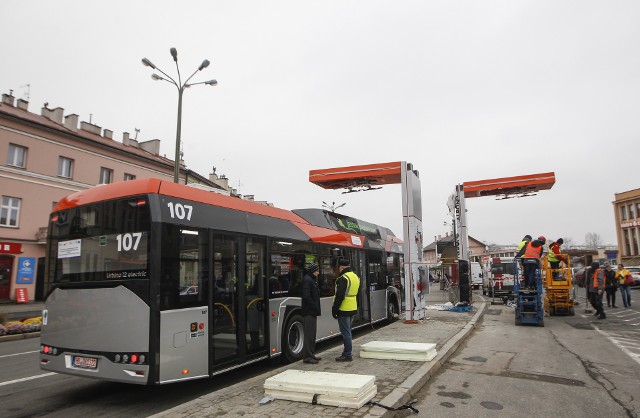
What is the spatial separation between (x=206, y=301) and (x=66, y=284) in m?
2.06

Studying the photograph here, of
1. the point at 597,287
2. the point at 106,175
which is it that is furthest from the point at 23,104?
the point at 597,287

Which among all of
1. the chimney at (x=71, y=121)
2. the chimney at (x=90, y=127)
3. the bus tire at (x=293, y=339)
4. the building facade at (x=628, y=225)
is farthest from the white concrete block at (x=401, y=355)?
the building facade at (x=628, y=225)

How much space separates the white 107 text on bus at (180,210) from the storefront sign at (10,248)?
23.4 meters

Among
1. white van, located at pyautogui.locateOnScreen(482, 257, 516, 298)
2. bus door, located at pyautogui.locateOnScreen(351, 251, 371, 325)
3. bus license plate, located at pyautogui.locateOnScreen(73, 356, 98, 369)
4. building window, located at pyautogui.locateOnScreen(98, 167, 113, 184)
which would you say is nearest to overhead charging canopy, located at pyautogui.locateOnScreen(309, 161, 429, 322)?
bus door, located at pyautogui.locateOnScreen(351, 251, 371, 325)

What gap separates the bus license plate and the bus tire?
11.1 feet

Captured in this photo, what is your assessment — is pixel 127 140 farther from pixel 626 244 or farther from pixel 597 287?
pixel 626 244

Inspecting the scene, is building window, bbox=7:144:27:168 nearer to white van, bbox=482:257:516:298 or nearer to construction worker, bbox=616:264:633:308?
white van, bbox=482:257:516:298

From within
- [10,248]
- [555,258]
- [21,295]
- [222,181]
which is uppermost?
[222,181]

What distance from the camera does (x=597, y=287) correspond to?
14719mm

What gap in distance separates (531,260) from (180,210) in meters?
11.3

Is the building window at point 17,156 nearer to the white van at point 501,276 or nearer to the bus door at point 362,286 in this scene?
the bus door at point 362,286

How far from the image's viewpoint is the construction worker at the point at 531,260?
13.0m

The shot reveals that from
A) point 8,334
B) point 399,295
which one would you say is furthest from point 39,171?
point 399,295

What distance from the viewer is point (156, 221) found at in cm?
561
